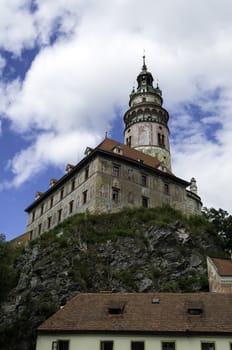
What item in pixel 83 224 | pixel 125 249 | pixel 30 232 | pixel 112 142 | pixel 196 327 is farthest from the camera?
pixel 30 232

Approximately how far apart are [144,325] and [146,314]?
0.99 meters

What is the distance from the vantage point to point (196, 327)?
22.5 m

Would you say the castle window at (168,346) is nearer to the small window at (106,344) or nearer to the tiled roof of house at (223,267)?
the small window at (106,344)

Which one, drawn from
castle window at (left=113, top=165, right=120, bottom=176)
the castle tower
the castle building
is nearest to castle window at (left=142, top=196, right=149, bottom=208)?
the castle building

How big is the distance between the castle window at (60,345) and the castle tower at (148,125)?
3946 centimetres

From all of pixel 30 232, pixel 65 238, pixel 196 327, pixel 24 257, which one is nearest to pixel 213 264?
pixel 196 327

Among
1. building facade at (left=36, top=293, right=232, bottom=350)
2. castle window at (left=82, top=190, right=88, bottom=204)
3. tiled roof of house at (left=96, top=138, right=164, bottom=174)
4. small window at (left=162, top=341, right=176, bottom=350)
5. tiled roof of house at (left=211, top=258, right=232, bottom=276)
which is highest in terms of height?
tiled roof of house at (left=96, top=138, right=164, bottom=174)

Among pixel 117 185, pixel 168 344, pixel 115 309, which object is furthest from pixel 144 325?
pixel 117 185

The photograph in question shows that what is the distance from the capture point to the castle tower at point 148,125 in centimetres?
6109

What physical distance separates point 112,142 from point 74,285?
2369 centimetres

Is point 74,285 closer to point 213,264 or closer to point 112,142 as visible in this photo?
point 213,264

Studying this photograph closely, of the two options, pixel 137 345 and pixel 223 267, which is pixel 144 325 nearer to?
pixel 137 345

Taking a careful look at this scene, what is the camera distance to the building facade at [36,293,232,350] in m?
22.4

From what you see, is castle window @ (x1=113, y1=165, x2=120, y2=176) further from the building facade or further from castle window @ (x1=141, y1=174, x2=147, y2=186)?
the building facade
